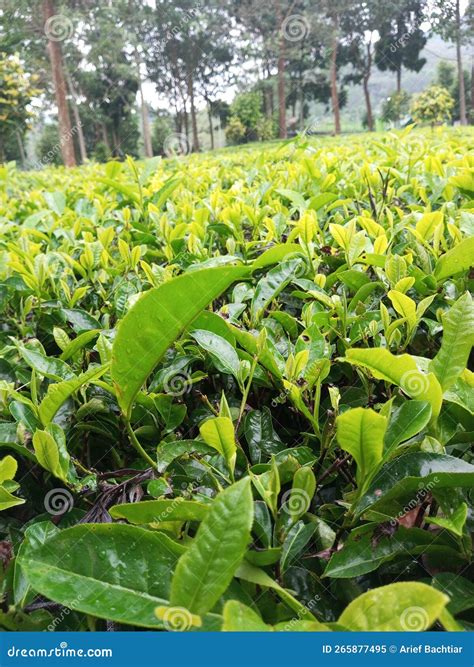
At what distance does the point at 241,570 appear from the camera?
553 mm

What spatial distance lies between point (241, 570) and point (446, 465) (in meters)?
0.25

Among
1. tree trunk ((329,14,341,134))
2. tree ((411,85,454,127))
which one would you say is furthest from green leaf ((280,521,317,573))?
tree trunk ((329,14,341,134))

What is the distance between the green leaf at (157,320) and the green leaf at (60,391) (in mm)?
38

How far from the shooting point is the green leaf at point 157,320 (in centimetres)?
60

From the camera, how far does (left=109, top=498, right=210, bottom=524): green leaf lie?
57 cm

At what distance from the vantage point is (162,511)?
0.58 meters

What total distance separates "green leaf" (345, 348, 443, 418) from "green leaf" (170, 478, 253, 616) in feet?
0.78
